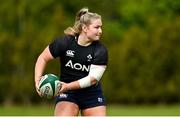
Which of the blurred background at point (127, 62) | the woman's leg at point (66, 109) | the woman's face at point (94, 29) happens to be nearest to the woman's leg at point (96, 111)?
the woman's leg at point (66, 109)

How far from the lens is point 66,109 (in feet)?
29.3

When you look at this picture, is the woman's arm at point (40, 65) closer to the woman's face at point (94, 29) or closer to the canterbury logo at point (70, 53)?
the canterbury logo at point (70, 53)

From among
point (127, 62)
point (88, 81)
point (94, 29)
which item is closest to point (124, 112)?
point (127, 62)

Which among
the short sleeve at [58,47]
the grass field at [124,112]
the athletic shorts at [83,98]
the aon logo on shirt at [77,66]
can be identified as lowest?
the grass field at [124,112]

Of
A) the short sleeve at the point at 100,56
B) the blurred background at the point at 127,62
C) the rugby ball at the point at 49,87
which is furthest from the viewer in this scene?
the blurred background at the point at 127,62

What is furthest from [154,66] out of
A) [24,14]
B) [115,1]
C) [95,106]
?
[95,106]

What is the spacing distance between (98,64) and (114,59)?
24.5m

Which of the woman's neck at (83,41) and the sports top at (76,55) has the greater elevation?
the woman's neck at (83,41)

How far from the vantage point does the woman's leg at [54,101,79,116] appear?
8930 mm

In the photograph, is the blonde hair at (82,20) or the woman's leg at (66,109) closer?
the blonde hair at (82,20)

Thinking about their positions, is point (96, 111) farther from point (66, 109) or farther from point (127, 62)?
point (127, 62)

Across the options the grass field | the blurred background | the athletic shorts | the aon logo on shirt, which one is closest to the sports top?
the aon logo on shirt

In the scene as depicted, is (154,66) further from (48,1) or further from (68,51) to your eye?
(68,51)

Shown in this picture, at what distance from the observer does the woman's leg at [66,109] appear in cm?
893
